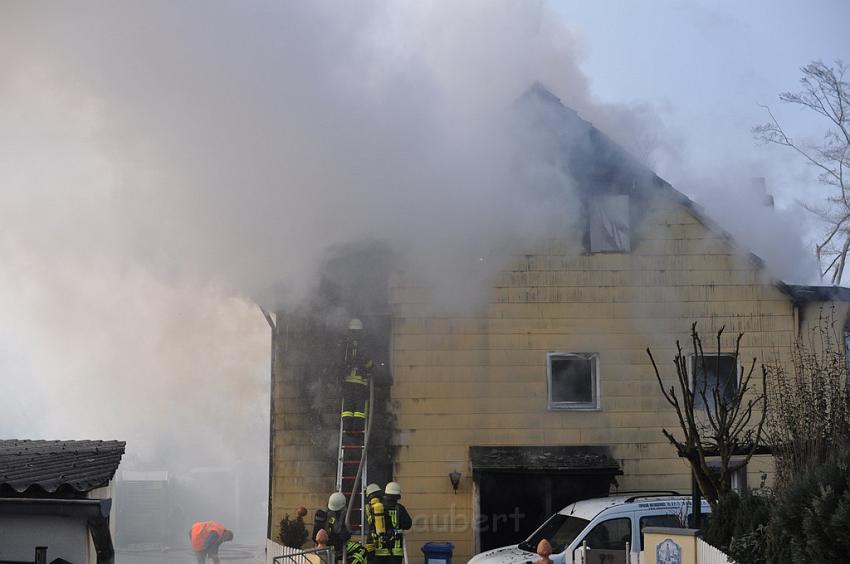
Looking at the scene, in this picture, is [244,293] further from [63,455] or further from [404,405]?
[63,455]

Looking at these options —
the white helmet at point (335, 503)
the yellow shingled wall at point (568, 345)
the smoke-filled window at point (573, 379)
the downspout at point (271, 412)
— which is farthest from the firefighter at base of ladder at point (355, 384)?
the smoke-filled window at point (573, 379)

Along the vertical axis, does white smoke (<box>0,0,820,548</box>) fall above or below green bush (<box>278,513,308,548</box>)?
above

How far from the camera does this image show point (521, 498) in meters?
14.6

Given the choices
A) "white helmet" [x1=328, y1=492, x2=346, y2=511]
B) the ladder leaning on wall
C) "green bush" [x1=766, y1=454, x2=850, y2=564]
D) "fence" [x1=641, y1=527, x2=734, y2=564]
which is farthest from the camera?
the ladder leaning on wall

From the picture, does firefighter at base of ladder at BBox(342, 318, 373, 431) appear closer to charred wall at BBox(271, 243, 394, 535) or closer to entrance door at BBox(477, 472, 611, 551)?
charred wall at BBox(271, 243, 394, 535)

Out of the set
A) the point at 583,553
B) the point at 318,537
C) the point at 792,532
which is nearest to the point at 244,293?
the point at 318,537

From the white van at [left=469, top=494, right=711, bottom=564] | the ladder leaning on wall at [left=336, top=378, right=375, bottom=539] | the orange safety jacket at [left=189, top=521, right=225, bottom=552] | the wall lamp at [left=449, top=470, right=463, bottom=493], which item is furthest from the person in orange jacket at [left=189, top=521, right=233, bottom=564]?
the white van at [left=469, top=494, right=711, bottom=564]

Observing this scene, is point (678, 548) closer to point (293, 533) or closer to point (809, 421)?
point (809, 421)

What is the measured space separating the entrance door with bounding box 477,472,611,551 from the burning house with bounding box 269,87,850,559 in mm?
19

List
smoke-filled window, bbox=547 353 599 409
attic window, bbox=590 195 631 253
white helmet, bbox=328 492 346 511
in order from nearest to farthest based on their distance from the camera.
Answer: white helmet, bbox=328 492 346 511
smoke-filled window, bbox=547 353 599 409
attic window, bbox=590 195 631 253

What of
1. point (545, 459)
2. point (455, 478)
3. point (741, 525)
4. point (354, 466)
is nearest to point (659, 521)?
point (545, 459)

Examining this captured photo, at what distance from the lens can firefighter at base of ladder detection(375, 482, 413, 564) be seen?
11.8m

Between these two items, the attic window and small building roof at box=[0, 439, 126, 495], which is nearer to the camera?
small building roof at box=[0, 439, 126, 495]

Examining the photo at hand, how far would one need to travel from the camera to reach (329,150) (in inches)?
549
